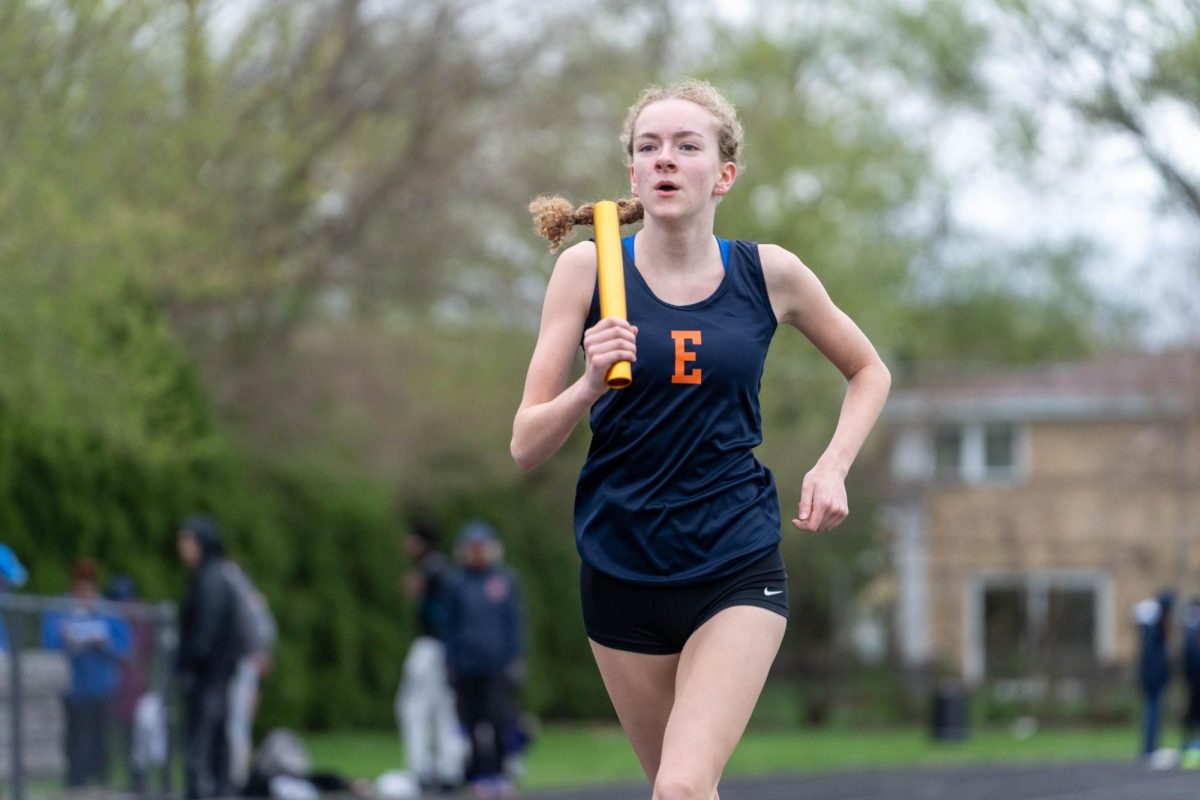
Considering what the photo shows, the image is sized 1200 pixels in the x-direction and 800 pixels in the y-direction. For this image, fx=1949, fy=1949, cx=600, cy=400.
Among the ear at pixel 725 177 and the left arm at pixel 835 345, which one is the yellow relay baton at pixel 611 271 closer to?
the ear at pixel 725 177

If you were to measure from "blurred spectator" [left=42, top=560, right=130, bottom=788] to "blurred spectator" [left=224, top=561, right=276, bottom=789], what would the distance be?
0.95m

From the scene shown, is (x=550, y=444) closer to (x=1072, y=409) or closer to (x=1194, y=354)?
(x=1194, y=354)

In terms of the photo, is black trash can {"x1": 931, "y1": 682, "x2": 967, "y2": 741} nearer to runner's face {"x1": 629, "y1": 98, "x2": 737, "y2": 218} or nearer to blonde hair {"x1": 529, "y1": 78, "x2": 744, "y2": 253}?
blonde hair {"x1": 529, "y1": 78, "x2": 744, "y2": 253}

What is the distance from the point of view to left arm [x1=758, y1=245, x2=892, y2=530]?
4.72m

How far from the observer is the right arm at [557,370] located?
440 centimetres

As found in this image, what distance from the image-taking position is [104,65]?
485 inches

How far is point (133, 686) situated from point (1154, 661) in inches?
422

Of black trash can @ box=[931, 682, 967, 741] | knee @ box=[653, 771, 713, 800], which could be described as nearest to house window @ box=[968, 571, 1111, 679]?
black trash can @ box=[931, 682, 967, 741]

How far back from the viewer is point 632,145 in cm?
472

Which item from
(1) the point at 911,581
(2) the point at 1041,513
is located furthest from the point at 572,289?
(1) the point at 911,581

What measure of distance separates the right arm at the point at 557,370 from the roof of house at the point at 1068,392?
2990 centimetres

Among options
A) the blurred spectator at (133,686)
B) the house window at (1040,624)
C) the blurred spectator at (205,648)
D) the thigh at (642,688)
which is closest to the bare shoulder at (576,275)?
the thigh at (642,688)

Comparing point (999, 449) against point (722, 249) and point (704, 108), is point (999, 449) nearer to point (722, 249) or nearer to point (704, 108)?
point (722, 249)

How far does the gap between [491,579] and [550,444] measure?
31.8ft
